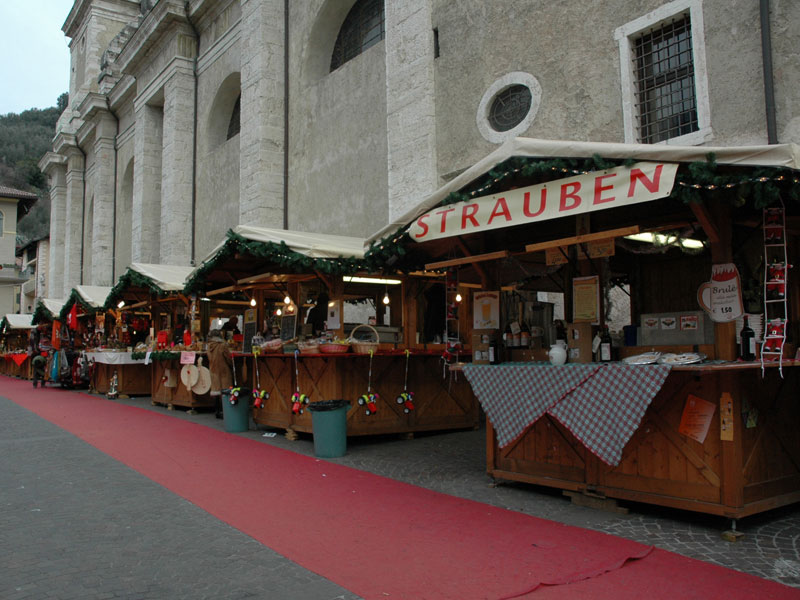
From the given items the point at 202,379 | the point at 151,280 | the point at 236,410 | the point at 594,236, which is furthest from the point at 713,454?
the point at 151,280

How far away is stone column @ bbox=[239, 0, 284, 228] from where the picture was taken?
20.3 m

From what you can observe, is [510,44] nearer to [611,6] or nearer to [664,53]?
[611,6]

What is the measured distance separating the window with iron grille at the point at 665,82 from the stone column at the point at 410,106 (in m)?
4.57

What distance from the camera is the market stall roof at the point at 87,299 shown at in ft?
68.3

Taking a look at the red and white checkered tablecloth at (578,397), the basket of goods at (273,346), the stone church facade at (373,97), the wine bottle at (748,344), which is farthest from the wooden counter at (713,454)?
the basket of goods at (273,346)

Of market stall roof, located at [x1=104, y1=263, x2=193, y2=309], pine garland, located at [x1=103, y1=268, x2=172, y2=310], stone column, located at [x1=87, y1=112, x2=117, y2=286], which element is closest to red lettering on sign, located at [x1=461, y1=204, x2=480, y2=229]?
market stall roof, located at [x1=104, y1=263, x2=193, y2=309]

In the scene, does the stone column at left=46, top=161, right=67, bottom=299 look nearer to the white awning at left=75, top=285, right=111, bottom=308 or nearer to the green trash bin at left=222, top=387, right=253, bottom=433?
the white awning at left=75, top=285, right=111, bottom=308

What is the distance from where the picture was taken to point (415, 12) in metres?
14.7

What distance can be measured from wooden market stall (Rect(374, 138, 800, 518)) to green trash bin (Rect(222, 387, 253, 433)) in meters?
5.72

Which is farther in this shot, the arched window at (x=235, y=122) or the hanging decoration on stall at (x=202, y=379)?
the arched window at (x=235, y=122)

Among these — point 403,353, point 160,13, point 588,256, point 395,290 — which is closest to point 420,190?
point 395,290

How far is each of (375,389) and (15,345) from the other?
33006mm

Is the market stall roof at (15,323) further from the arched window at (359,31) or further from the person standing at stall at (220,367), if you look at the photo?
the person standing at stall at (220,367)

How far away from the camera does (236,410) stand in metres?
12.1
